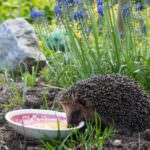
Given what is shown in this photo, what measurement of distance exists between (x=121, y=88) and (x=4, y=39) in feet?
11.3

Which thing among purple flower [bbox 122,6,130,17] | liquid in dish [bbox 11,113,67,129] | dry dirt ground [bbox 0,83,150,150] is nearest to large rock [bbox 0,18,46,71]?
purple flower [bbox 122,6,130,17]

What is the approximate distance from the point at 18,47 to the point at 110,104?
3161 millimetres

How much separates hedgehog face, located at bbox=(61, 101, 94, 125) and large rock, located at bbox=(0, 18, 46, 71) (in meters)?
2.54

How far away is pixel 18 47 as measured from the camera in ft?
22.6

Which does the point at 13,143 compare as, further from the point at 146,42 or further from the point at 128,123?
the point at 146,42

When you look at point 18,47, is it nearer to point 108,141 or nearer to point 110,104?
point 110,104

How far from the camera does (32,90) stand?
549 cm

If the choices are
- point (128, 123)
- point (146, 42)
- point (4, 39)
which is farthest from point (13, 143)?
point (4, 39)

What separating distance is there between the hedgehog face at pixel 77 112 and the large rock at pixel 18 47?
8.35ft

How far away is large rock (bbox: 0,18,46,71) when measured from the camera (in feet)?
22.1

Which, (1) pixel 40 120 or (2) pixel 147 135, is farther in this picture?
(1) pixel 40 120

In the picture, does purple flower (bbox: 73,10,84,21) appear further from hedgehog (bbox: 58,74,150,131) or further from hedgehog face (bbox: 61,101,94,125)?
hedgehog face (bbox: 61,101,94,125)

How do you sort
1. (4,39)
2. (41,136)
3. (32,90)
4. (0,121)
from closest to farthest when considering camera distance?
(41,136) < (0,121) < (32,90) < (4,39)

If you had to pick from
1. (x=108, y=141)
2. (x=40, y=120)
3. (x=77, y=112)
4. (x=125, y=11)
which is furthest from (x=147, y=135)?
(x=125, y=11)
